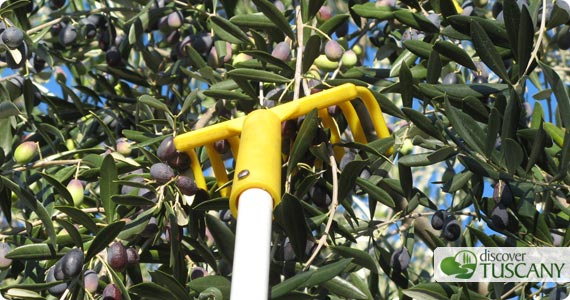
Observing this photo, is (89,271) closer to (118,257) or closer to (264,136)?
(118,257)

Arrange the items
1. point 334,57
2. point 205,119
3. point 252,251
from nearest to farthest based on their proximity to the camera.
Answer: point 252,251 → point 334,57 → point 205,119

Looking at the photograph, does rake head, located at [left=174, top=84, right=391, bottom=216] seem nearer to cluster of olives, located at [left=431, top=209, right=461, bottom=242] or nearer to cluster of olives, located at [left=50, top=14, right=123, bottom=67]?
cluster of olives, located at [left=431, top=209, right=461, bottom=242]

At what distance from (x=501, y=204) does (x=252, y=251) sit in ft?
2.29

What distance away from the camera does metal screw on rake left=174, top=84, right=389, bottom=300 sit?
112 centimetres

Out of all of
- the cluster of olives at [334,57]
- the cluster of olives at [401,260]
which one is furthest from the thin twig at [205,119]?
the cluster of olives at [401,260]

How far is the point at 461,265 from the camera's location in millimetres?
1830

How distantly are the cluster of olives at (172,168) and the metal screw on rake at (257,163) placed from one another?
1.0 inches

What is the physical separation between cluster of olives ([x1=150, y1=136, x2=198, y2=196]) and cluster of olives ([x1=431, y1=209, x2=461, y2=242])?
1.64ft

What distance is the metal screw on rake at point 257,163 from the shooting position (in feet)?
3.69

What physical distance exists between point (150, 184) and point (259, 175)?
0.52 meters

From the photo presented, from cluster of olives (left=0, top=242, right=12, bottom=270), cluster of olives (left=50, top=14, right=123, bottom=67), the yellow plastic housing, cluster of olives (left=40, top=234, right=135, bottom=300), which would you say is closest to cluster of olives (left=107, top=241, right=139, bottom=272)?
cluster of olives (left=40, top=234, right=135, bottom=300)

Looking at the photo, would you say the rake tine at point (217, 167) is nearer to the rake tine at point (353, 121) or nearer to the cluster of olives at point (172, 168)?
the cluster of olives at point (172, 168)

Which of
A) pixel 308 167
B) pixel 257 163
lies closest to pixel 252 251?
pixel 257 163

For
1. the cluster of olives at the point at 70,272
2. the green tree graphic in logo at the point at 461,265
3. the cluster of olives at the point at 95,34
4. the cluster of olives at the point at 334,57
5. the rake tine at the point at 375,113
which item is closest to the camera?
the cluster of olives at the point at 70,272
